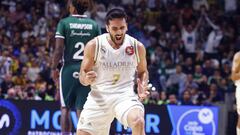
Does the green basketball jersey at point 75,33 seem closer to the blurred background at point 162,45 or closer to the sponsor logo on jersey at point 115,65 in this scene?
the sponsor logo on jersey at point 115,65

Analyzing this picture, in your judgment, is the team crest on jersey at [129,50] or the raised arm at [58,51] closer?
the team crest on jersey at [129,50]

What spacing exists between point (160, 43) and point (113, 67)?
38.0 ft

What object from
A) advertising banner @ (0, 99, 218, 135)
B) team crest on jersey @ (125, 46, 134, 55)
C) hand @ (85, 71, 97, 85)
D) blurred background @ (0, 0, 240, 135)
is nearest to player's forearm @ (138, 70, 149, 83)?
team crest on jersey @ (125, 46, 134, 55)

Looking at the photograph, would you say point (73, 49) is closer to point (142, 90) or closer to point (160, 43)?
point (142, 90)

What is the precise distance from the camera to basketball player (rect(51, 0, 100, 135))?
823 cm

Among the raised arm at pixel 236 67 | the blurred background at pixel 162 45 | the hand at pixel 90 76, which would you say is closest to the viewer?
the hand at pixel 90 76

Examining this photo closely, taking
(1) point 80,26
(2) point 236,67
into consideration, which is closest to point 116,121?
(2) point 236,67

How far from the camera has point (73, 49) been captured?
8266mm

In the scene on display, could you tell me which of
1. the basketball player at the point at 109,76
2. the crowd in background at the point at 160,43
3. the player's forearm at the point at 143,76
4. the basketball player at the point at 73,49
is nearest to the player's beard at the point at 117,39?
the basketball player at the point at 109,76

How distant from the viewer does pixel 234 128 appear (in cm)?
1232

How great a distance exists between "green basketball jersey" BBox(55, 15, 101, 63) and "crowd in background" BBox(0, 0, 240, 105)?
5.39 m

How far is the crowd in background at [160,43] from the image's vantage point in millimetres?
14805

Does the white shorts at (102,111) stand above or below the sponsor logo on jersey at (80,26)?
below

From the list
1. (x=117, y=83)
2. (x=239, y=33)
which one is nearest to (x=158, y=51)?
A: (x=239, y=33)
